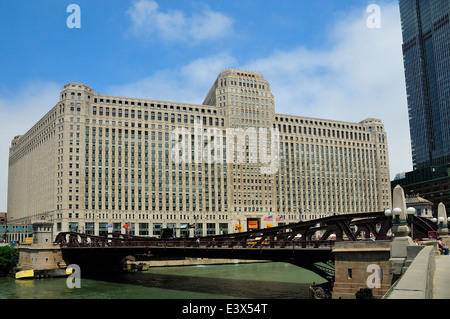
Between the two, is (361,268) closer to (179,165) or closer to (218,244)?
(218,244)

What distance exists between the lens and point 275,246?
75438 millimetres

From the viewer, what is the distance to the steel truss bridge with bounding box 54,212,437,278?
54781mm

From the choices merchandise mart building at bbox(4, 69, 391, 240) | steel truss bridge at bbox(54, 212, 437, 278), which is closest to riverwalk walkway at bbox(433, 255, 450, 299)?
steel truss bridge at bbox(54, 212, 437, 278)

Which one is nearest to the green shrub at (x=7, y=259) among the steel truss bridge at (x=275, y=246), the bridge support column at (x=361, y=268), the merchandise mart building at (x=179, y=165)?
the steel truss bridge at (x=275, y=246)

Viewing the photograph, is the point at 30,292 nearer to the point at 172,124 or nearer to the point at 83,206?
the point at 83,206

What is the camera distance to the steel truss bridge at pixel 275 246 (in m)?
54.8

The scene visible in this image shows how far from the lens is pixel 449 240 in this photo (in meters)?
45.8

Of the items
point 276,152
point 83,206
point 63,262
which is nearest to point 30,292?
point 63,262

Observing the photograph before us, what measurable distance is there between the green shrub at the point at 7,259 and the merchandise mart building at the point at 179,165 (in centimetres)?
4649

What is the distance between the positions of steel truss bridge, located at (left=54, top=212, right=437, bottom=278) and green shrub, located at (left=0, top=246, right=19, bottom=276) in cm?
1158

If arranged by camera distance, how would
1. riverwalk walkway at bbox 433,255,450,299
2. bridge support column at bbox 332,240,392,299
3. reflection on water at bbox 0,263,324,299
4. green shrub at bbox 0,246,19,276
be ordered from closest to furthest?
riverwalk walkway at bbox 433,255,450,299
bridge support column at bbox 332,240,392,299
reflection on water at bbox 0,263,324,299
green shrub at bbox 0,246,19,276

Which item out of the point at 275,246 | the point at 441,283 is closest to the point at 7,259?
the point at 275,246

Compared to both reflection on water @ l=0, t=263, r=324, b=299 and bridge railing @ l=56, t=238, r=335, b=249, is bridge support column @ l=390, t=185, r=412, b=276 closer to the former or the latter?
bridge railing @ l=56, t=238, r=335, b=249

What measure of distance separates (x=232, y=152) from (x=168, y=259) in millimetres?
60550
